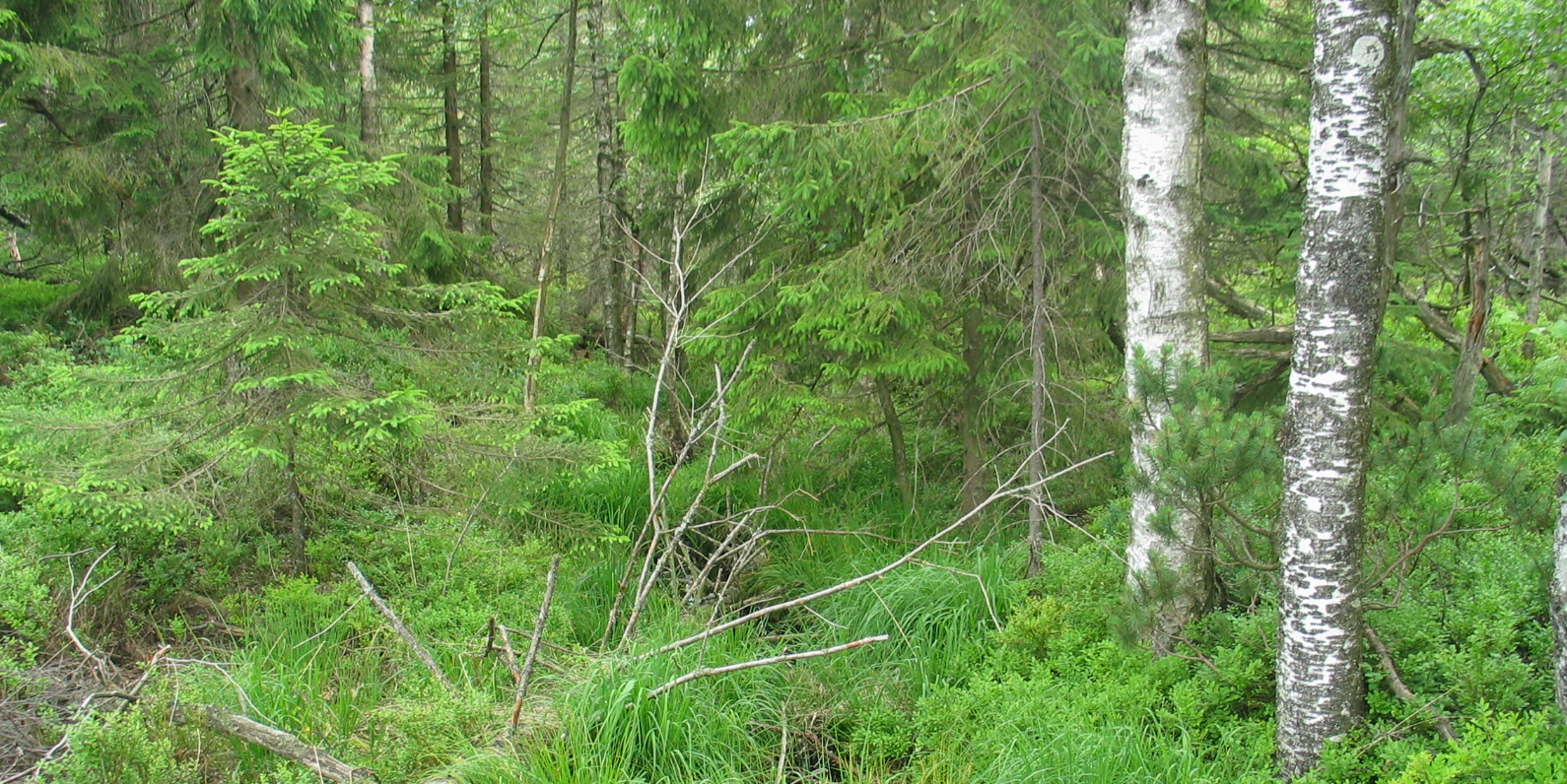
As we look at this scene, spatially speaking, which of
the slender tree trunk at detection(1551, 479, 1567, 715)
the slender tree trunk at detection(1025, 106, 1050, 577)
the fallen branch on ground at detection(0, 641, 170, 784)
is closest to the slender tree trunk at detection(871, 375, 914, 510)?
the slender tree trunk at detection(1025, 106, 1050, 577)

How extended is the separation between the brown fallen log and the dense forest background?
2cm

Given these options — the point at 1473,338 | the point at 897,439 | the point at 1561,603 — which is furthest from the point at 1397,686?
the point at 897,439

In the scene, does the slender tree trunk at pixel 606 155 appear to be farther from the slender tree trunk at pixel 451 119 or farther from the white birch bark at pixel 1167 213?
the white birch bark at pixel 1167 213

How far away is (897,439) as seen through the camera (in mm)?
7215

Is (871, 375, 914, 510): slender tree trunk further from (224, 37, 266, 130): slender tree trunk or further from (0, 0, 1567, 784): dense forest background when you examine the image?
(224, 37, 266, 130): slender tree trunk

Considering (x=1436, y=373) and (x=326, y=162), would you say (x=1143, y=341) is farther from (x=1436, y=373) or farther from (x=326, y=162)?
(x=326, y=162)

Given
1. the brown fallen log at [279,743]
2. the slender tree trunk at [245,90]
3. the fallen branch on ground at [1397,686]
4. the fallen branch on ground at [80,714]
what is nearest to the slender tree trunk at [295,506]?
the fallen branch on ground at [80,714]

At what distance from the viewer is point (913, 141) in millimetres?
5461

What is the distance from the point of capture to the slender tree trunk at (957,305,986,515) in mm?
6551

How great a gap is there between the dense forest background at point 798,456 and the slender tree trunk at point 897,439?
48 millimetres

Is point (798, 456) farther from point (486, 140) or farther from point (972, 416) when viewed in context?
point (486, 140)

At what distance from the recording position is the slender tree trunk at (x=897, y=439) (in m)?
6.88

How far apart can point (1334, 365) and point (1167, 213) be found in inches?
55.9

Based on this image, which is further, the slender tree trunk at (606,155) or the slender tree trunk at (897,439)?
the slender tree trunk at (606,155)
